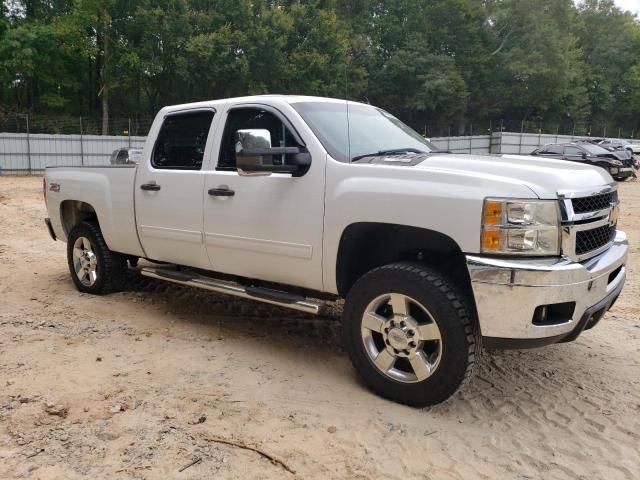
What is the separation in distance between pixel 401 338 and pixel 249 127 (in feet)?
6.79

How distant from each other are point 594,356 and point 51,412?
3895mm

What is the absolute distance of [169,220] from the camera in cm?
494

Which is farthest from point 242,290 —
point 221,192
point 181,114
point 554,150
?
point 554,150

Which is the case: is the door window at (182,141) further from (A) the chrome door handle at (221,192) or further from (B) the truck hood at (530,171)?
(B) the truck hood at (530,171)

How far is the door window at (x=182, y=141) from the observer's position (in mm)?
4840

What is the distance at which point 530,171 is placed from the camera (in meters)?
3.34

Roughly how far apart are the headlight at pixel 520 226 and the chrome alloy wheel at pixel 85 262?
4.30 m

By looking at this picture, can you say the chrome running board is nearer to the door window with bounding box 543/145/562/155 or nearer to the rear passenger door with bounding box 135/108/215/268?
the rear passenger door with bounding box 135/108/215/268

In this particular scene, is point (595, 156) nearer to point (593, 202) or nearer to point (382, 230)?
point (593, 202)

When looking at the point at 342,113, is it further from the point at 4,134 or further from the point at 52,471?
the point at 4,134

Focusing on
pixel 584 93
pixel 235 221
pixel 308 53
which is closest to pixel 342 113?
pixel 235 221

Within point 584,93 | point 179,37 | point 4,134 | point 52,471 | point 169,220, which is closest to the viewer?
point 52,471

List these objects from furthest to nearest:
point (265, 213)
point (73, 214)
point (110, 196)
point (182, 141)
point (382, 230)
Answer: point (73, 214)
point (110, 196)
point (182, 141)
point (265, 213)
point (382, 230)

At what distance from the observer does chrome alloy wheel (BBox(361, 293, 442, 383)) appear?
11.3 feet
